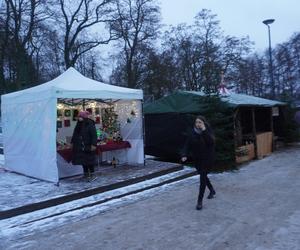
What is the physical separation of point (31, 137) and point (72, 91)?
71.0 inches

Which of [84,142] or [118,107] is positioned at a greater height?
[118,107]

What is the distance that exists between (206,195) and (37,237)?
3.53 meters

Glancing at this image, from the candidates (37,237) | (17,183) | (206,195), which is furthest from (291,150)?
(37,237)

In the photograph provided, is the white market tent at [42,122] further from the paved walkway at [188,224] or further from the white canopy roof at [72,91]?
the paved walkway at [188,224]

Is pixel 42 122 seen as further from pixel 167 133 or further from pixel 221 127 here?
pixel 221 127

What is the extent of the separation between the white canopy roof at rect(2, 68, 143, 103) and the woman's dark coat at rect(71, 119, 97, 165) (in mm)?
778

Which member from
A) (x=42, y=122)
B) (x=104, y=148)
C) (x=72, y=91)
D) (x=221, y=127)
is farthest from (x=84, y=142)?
(x=221, y=127)

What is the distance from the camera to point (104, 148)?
10352mm

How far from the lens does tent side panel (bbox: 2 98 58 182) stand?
8680 mm

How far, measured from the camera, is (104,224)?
6.09m

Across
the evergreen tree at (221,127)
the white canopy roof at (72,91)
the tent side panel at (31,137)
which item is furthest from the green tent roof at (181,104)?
the tent side panel at (31,137)

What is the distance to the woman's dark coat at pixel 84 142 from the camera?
29.1ft

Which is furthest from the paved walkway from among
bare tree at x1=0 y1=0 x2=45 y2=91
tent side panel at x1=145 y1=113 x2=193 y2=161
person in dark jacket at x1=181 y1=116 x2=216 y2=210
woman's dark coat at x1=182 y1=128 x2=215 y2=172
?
bare tree at x1=0 y1=0 x2=45 y2=91

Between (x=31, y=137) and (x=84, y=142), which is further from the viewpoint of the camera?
(x=31, y=137)
